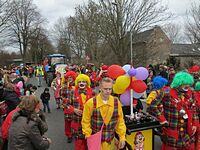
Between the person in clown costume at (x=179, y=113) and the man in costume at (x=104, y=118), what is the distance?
2.90 feet

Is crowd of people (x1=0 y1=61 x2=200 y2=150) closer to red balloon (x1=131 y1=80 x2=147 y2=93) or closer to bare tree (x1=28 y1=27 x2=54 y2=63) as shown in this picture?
red balloon (x1=131 y1=80 x2=147 y2=93)

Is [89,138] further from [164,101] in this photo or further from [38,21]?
[38,21]

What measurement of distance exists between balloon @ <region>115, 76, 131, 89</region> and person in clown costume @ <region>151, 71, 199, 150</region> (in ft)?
1.75

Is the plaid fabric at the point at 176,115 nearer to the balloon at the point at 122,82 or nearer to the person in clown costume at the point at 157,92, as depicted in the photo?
the person in clown costume at the point at 157,92

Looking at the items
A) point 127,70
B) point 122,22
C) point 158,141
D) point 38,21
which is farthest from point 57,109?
point 38,21

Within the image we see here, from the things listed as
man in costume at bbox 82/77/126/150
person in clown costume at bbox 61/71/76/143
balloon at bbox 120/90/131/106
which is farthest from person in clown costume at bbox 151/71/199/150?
person in clown costume at bbox 61/71/76/143

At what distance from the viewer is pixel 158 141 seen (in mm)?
5691

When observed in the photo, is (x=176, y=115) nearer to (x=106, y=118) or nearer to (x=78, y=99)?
(x=106, y=118)

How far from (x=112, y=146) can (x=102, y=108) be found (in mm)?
613

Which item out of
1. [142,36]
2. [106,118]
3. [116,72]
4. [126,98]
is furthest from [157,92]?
[142,36]

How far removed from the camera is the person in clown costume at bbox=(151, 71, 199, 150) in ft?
13.0

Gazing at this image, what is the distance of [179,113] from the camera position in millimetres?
3969

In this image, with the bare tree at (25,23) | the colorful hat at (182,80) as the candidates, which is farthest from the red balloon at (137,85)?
the bare tree at (25,23)

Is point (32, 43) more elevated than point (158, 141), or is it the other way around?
point (32, 43)
